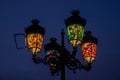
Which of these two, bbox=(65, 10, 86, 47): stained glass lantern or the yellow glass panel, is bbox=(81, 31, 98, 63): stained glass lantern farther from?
the yellow glass panel

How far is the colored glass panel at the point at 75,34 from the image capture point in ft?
26.5

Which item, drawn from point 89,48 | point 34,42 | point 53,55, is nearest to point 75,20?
point 89,48

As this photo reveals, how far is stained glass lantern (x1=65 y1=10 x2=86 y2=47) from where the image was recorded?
8.08m

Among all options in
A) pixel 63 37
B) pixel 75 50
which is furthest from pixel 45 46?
pixel 75 50

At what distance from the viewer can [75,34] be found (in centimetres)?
810

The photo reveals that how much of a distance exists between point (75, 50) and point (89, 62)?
Answer: 84cm

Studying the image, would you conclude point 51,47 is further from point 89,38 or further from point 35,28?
point 89,38

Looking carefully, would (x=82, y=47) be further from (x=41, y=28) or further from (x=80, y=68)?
(x=41, y=28)

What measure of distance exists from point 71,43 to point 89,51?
86cm

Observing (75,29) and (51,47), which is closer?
(75,29)

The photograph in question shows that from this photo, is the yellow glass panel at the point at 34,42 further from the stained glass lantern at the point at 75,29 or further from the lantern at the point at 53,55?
the stained glass lantern at the point at 75,29

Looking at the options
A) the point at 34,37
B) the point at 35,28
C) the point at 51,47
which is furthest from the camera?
the point at 51,47

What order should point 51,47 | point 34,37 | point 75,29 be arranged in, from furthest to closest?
point 51,47 < point 34,37 < point 75,29

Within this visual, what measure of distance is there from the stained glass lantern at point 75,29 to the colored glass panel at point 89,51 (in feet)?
2.14
